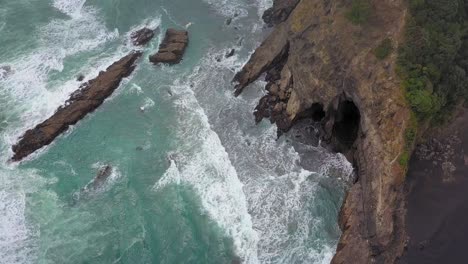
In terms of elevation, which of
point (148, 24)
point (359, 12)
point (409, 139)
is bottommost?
point (148, 24)

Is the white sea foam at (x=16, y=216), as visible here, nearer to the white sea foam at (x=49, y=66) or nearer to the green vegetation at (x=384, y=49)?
the white sea foam at (x=49, y=66)

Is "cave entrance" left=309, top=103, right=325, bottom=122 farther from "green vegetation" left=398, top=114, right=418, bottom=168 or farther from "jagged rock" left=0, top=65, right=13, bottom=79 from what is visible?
"jagged rock" left=0, top=65, right=13, bottom=79

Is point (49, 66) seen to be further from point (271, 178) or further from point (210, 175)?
point (271, 178)

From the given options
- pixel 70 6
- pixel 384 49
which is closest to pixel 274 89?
pixel 384 49

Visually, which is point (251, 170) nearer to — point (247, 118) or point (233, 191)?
point (233, 191)

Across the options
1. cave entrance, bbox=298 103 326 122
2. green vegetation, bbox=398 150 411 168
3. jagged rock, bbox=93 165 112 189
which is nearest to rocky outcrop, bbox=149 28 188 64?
jagged rock, bbox=93 165 112 189

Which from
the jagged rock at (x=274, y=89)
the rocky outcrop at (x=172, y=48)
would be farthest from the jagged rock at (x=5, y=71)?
the jagged rock at (x=274, y=89)
